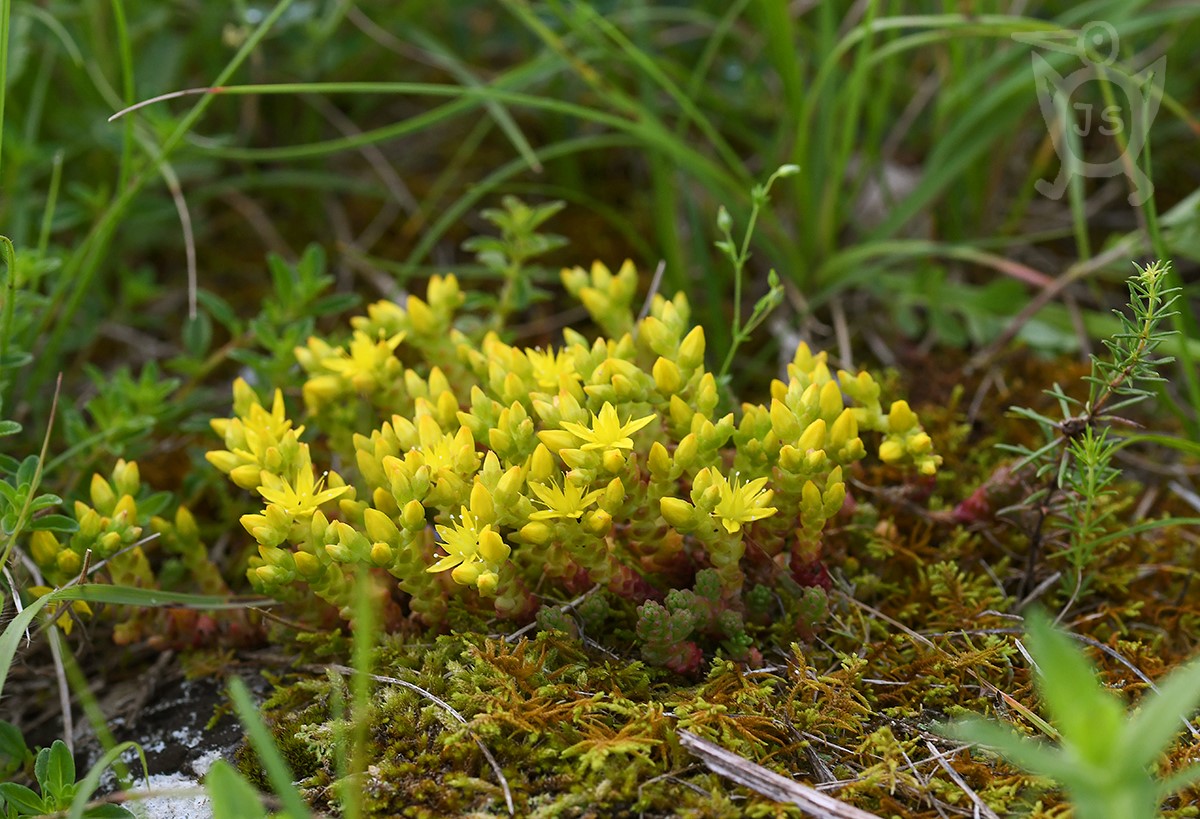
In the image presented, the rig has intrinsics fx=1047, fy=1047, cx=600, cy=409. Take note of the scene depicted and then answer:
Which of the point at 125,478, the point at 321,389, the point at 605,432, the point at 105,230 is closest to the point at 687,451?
the point at 605,432

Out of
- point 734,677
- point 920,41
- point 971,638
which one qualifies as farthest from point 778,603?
point 920,41

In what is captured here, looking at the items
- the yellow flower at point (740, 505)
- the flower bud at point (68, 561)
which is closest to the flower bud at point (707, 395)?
the yellow flower at point (740, 505)

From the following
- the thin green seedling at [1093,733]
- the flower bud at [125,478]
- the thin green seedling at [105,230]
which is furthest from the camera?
the thin green seedling at [105,230]

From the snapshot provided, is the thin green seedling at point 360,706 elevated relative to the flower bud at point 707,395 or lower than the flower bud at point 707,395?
lower

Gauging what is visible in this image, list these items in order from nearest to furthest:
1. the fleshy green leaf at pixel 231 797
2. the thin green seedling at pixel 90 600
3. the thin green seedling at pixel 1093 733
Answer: the thin green seedling at pixel 1093 733, the fleshy green leaf at pixel 231 797, the thin green seedling at pixel 90 600

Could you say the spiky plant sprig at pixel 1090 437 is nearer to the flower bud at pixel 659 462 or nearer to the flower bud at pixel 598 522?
the flower bud at pixel 659 462

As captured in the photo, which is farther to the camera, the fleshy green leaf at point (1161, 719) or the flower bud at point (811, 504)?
the flower bud at point (811, 504)

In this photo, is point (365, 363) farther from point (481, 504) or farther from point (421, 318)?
point (481, 504)

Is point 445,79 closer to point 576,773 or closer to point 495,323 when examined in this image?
point 495,323
